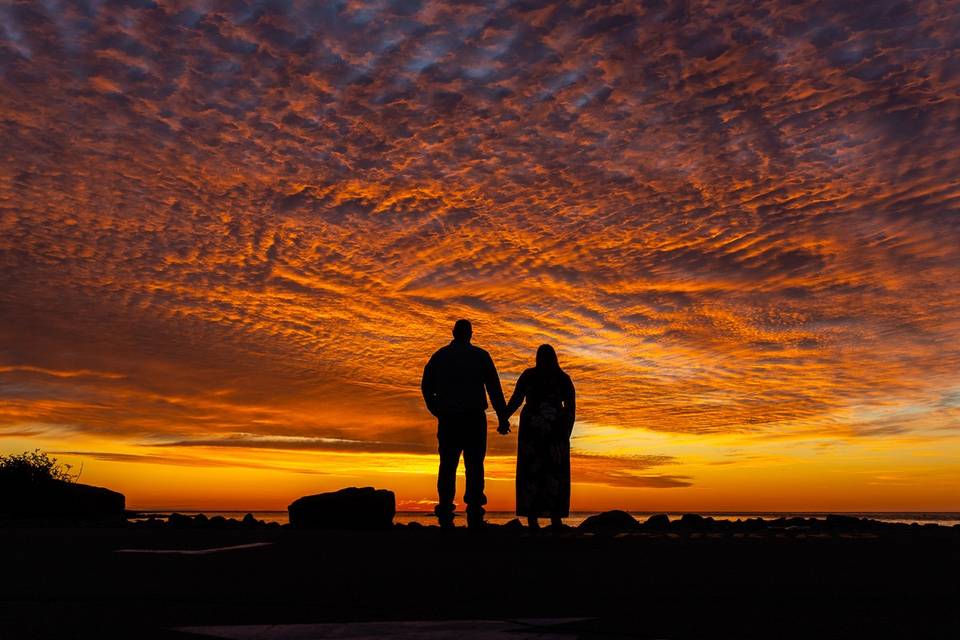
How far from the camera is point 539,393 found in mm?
12242

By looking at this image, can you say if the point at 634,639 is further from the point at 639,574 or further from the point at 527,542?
the point at 527,542

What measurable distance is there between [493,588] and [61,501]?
19.5 m

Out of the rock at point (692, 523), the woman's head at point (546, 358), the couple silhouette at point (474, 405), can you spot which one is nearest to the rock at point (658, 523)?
the rock at point (692, 523)

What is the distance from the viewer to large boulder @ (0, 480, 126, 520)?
21859 mm

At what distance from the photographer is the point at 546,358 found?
12.2 metres

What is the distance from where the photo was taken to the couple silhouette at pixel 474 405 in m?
11.4

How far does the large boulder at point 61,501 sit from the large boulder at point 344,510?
7170mm

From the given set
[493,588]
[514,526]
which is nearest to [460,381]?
[514,526]

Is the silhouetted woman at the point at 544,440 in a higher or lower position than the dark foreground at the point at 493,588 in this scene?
higher

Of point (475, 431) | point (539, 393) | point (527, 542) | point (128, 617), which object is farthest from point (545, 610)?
point (539, 393)

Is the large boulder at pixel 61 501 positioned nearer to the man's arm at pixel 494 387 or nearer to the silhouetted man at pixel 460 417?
the silhouetted man at pixel 460 417

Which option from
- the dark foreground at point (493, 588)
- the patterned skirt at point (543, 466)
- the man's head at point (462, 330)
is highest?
the man's head at point (462, 330)

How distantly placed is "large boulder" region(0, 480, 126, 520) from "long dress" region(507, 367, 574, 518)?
13.1 m

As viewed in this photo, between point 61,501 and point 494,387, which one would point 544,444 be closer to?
point 494,387
